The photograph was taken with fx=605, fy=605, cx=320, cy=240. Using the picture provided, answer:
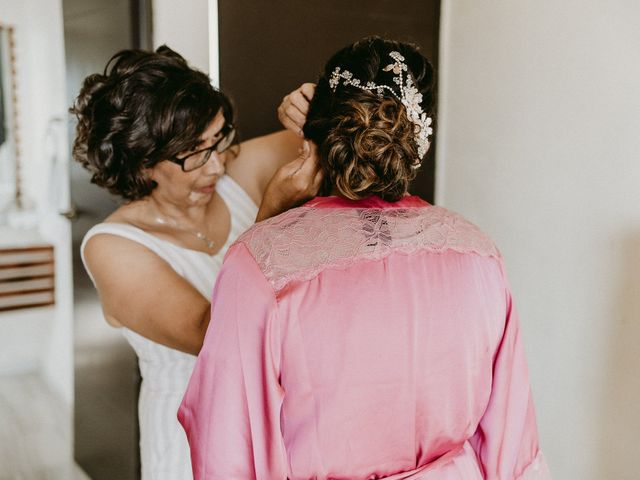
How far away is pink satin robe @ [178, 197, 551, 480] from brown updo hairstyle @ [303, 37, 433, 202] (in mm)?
51

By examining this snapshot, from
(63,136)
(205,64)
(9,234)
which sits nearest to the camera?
(205,64)

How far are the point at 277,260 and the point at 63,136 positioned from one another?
252 centimetres

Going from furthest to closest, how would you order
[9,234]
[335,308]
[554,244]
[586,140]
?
[9,234], [554,244], [586,140], [335,308]

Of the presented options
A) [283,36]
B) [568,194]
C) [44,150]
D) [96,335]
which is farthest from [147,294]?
[44,150]

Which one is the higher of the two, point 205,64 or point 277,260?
point 205,64

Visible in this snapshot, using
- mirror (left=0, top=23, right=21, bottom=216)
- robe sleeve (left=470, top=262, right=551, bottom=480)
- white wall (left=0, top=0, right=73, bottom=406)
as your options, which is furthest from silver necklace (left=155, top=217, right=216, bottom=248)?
A: mirror (left=0, top=23, right=21, bottom=216)

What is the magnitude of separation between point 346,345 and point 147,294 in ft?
1.79

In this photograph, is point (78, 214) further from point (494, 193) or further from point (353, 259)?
point (353, 259)

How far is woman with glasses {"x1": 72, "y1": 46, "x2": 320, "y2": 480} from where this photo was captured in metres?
1.22

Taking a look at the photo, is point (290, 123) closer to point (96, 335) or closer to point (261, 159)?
point (261, 159)

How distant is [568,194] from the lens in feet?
5.21

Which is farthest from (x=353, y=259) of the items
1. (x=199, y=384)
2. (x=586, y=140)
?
(x=586, y=140)

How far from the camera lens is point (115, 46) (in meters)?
1.90

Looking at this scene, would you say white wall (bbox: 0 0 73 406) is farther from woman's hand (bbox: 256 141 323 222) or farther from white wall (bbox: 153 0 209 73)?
woman's hand (bbox: 256 141 323 222)
